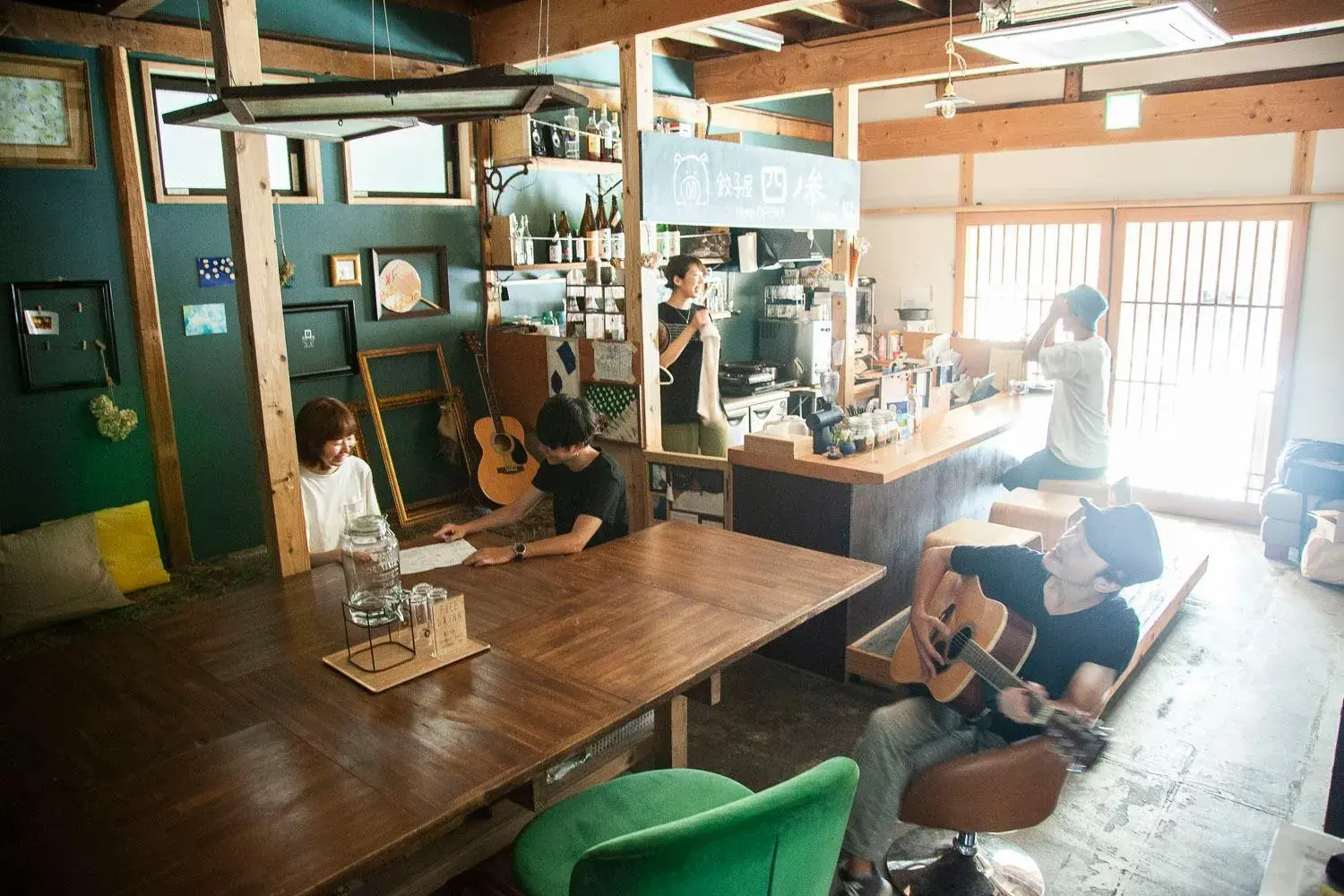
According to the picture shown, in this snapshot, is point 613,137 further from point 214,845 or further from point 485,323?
point 214,845

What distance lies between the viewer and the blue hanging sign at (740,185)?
4273 millimetres

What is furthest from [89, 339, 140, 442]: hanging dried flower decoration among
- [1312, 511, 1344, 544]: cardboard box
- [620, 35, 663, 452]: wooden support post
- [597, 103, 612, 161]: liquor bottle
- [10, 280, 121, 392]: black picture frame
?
[1312, 511, 1344, 544]: cardboard box

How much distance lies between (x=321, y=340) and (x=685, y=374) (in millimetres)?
2195

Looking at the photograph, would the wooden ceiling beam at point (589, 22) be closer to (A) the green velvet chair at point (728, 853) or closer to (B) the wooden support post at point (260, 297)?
(B) the wooden support post at point (260, 297)

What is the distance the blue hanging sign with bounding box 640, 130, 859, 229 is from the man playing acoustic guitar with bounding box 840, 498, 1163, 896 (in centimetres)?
234

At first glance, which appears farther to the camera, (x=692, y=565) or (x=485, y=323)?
(x=485, y=323)

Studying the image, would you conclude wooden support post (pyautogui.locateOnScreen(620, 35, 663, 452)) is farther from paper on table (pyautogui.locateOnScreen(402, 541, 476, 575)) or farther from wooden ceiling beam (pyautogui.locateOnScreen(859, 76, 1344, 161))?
wooden ceiling beam (pyautogui.locateOnScreen(859, 76, 1344, 161))

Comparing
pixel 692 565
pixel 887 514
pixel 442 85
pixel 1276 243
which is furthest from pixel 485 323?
pixel 1276 243

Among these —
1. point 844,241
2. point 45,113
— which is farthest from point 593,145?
point 45,113

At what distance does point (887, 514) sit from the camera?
169 inches

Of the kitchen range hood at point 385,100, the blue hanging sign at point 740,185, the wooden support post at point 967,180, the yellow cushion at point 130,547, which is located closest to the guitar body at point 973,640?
the kitchen range hood at point 385,100

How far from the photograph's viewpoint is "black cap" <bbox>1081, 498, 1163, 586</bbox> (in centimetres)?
235

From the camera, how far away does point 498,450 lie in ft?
20.0

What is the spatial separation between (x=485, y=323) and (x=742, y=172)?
228 centimetres
